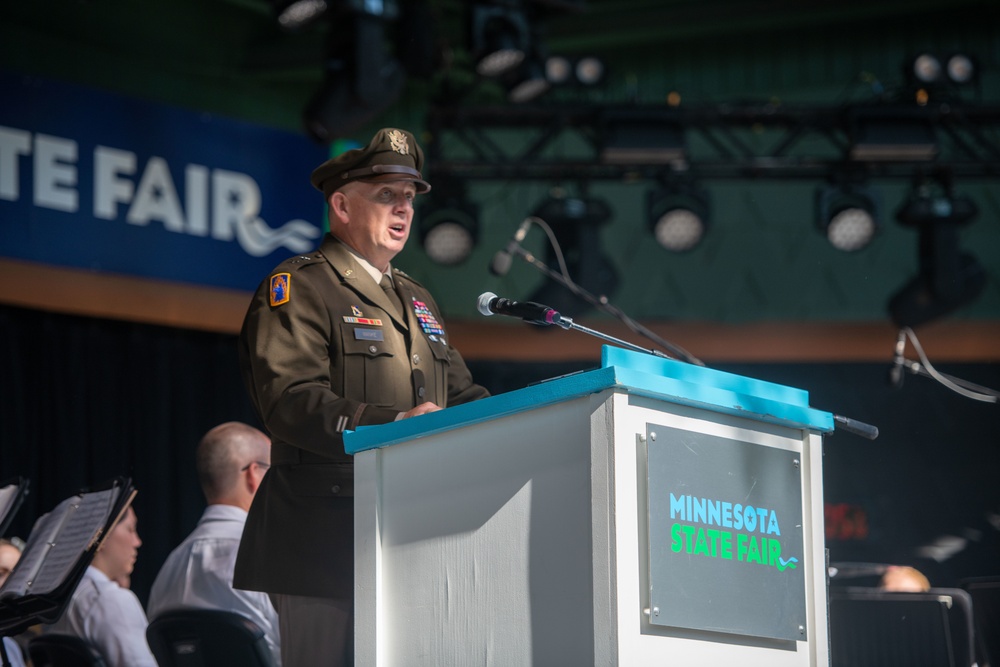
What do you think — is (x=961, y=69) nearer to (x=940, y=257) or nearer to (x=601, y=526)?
(x=940, y=257)

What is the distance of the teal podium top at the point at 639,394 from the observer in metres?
1.76

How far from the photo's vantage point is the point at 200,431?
7098mm

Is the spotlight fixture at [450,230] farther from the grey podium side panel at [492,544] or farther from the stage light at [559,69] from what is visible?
the grey podium side panel at [492,544]

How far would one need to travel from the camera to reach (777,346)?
807 cm

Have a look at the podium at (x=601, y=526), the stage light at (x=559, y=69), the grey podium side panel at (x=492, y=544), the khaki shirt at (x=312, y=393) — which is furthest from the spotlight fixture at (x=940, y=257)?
the grey podium side panel at (x=492, y=544)

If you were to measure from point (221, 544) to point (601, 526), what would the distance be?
238cm

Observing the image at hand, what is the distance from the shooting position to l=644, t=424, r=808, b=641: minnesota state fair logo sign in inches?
70.1

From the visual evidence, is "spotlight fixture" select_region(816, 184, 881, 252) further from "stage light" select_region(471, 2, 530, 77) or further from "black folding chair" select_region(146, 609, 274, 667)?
"black folding chair" select_region(146, 609, 274, 667)

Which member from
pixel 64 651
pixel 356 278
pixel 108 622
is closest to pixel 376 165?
pixel 356 278

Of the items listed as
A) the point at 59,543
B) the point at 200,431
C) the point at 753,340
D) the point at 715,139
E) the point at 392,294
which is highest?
the point at 715,139

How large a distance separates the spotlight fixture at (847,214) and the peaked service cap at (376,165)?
4.64m

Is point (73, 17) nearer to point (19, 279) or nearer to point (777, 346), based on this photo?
point (19, 279)

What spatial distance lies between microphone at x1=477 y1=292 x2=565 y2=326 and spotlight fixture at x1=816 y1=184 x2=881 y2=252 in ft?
15.9

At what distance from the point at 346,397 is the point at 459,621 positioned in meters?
0.57
